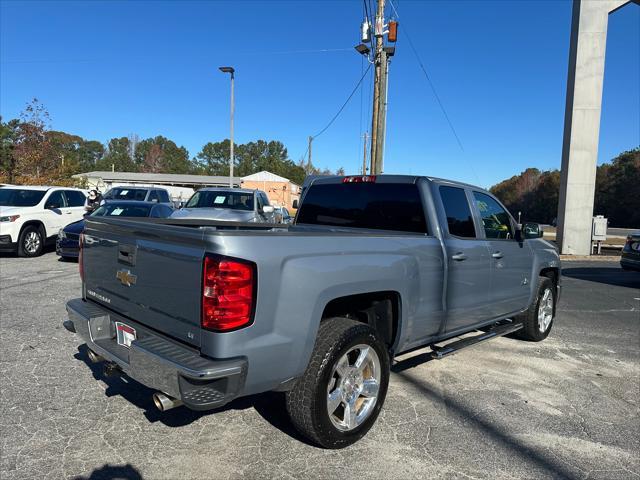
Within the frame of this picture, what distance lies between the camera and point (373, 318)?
3.47 m

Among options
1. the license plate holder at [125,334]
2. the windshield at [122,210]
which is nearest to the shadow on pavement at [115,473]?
the license plate holder at [125,334]

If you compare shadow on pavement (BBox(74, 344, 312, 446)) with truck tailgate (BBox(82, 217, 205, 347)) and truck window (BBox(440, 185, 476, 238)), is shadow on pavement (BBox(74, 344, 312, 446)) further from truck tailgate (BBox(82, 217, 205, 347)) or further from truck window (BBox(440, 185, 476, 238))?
truck window (BBox(440, 185, 476, 238))

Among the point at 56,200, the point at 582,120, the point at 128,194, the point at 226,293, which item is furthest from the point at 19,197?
the point at 582,120

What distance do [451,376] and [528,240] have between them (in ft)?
6.48

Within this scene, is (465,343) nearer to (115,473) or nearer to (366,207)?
(366,207)

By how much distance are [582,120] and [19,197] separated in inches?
717

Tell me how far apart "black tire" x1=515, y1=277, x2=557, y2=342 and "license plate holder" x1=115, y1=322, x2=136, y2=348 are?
4404 mm

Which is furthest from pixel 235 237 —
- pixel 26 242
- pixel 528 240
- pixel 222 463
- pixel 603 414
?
pixel 26 242

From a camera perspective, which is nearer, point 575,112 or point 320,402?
point 320,402

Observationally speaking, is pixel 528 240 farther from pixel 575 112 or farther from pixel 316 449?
pixel 575 112

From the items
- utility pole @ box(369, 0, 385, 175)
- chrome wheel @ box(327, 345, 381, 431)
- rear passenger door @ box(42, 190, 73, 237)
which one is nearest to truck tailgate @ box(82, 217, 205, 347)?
chrome wheel @ box(327, 345, 381, 431)

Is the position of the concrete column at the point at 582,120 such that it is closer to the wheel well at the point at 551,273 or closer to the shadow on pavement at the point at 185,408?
the wheel well at the point at 551,273

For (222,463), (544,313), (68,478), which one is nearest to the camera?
(68,478)

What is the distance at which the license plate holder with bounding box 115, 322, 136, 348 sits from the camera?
294 centimetres
